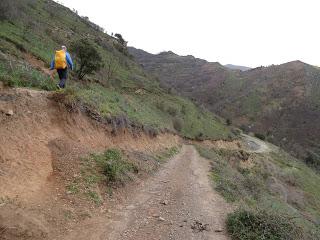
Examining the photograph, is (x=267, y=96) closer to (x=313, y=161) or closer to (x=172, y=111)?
(x=313, y=161)

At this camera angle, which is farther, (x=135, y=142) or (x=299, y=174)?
(x=299, y=174)

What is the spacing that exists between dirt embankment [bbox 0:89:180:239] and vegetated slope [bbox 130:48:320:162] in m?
61.6

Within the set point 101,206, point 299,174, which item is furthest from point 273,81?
point 101,206

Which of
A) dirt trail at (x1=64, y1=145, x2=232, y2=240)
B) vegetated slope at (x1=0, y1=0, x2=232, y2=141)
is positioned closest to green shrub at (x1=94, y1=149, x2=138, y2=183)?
dirt trail at (x1=64, y1=145, x2=232, y2=240)

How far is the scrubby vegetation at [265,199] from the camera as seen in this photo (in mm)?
8617

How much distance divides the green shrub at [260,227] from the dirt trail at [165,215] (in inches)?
13.0

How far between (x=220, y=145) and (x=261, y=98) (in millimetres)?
68383

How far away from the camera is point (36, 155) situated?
872cm

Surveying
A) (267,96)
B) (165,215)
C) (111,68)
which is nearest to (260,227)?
(165,215)

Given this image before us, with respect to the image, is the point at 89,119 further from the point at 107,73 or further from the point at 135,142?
the point at 107,73

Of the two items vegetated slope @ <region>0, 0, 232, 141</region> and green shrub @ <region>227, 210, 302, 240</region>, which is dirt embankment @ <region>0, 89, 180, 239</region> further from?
green shrub @ <region>227, 210, 302, 240</region>

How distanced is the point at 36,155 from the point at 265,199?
1011 cm

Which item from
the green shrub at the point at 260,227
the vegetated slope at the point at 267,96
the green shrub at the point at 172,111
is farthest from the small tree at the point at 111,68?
the green shrub at the point at 260,227

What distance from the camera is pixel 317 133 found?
8594 centimetres
